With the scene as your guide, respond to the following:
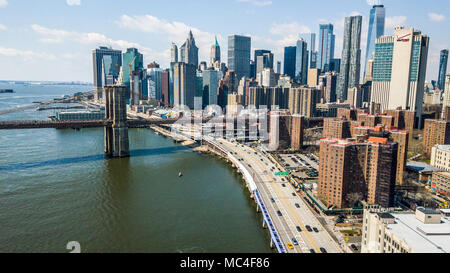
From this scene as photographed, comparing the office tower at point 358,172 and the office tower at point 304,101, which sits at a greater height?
the office tower at point 304,101

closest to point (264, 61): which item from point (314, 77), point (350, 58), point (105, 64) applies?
point (314, 77)

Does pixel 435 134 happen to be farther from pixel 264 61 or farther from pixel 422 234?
pixel 264 61

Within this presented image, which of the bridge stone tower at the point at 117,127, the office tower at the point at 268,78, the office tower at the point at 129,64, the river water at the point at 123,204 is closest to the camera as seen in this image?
the river water at the point at 123,204

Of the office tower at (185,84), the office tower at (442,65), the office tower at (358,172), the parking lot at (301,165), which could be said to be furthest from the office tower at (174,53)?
the office tower at (358,172)

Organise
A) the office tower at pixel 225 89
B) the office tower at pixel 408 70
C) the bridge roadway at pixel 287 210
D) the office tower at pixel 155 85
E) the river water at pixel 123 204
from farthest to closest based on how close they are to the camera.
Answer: the office tower at pixel 155 85 < the office tower at pixel 225 89 < the office tower at pixel 408 70 < the river water at pixel 123 204 < the bridge roadway at pixel 287 210

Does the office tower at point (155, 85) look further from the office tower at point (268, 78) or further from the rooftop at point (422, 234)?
the rooftop at point (422, 234)
